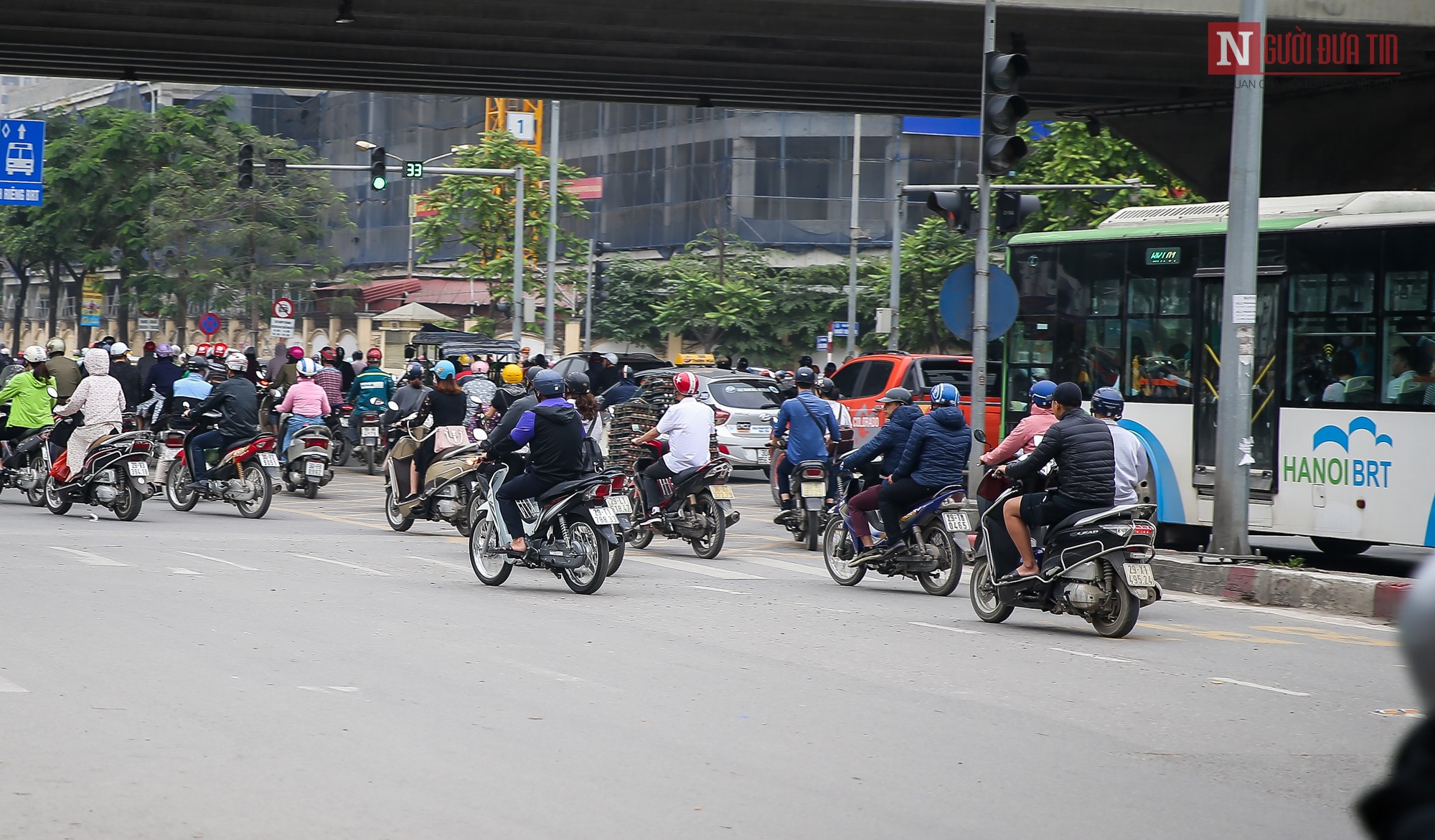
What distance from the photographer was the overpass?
17.5m

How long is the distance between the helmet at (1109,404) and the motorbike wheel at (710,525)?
507 centimetres

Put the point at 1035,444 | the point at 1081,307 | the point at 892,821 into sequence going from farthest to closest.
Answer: the point at 1081,307 < the point at 1035,444 < the point at 892,821

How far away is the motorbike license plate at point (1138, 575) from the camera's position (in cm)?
998

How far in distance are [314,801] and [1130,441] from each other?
6929 mm

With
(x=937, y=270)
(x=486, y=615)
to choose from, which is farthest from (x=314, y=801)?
(x=937, y=270)

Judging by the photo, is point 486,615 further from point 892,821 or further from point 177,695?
point 892,821

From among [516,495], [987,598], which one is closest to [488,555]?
[516,495]

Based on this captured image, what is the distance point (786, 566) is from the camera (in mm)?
14781

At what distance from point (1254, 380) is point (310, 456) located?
11586mm

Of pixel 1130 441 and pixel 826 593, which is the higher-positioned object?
pixel 1130 441

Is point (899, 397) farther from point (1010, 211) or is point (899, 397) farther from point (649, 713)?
point (649, 713)

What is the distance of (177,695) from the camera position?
24.0 feet

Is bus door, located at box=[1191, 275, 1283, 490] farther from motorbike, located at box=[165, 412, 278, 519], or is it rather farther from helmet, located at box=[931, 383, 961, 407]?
motorbike, located at box=[165, 412, 278, 519]

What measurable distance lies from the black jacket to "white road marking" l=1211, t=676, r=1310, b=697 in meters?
12.1
